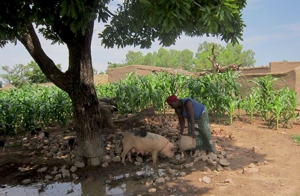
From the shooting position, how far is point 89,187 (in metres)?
4.47

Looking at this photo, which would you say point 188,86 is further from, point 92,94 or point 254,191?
point 254,191

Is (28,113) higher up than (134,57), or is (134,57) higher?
(134,57)

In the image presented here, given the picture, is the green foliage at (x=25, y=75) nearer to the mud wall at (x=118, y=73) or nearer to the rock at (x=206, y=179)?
the mud wall at (x=118, y=73)

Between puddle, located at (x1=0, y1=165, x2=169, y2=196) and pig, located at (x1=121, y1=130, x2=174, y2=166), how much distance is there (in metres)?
0.41

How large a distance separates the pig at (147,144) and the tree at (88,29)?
0.47 metres

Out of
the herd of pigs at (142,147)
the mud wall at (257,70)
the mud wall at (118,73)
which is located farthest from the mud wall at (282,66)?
the herd of pigs at (142,147)

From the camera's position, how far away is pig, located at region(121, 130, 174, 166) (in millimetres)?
5016

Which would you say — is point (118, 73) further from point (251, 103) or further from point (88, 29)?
point (88, 29)

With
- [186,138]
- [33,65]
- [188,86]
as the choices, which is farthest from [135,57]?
[186,138]

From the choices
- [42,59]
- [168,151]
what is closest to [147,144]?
[168,151]

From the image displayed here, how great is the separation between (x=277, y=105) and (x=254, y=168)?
2951 millimetres

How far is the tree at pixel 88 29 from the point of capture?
3006 millimetres

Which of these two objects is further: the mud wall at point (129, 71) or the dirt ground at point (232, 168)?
the mud wall at point (129, 71)

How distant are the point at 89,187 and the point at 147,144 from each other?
1.20 m
